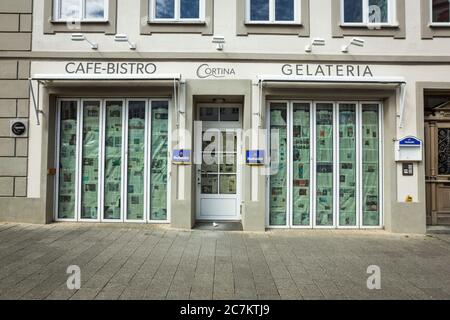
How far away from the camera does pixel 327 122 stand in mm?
7590

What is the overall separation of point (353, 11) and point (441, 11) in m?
1.84

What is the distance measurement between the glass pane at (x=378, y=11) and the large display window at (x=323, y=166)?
5.97ft

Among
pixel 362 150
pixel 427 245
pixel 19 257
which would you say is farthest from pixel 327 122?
pixel 19 257

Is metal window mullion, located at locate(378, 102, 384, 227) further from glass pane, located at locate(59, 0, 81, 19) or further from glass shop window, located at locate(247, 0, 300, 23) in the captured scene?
glass pane, located at locate(59, 0, 81, 19)

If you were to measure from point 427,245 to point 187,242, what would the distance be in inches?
167

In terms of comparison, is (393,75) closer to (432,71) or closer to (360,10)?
(432,71)

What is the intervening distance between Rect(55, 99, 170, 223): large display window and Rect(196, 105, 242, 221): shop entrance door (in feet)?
2.78

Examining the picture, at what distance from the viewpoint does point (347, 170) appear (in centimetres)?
757

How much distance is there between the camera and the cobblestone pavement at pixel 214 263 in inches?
162

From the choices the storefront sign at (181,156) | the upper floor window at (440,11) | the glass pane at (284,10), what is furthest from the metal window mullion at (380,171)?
the storefront sign at (181,156)

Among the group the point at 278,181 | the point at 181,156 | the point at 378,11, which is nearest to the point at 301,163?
the point at 278,181

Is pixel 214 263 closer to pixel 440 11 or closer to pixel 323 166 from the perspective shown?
pixel 323 166

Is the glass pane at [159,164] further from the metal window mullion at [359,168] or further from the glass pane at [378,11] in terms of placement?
the glass pane at [378,11]

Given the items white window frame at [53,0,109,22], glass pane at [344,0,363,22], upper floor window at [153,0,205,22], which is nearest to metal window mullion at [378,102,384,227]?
glass pane at [344,0,363,22]
